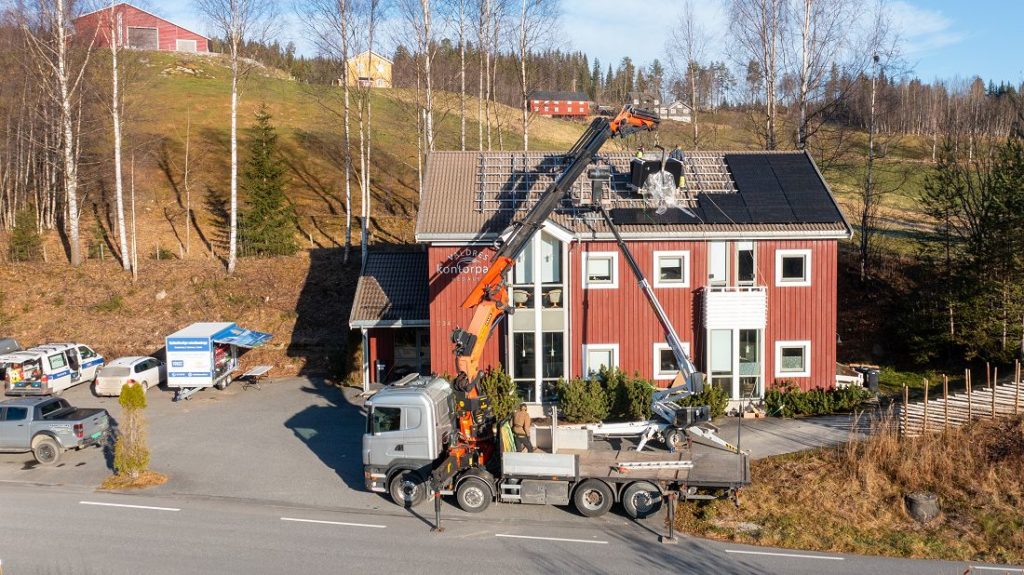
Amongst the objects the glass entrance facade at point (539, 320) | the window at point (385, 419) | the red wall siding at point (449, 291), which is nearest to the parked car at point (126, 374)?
the red wall siding at point (449, 291)

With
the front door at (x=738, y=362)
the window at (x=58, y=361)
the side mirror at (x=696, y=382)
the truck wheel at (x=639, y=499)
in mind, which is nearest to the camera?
the truck wheel at (x=639, y=499)

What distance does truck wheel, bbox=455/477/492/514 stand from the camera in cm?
1680

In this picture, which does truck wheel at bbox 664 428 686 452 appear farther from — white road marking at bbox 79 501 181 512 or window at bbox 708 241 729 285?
white road marking at bbox 79 501 181 512

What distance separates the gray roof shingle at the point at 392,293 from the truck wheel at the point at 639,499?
42.7 ft

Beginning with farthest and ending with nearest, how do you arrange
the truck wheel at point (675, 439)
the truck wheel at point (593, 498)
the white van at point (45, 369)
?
the white van at point (45, 369) → the truck wheel at point (675, 439) → the truck wheel at point (593, 498)

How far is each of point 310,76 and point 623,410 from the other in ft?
277

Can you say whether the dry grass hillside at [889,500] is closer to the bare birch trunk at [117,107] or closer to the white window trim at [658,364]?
the white window trim at [658,364]

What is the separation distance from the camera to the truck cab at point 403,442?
1738cm

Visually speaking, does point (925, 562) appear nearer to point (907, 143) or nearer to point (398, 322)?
point (398, 322)

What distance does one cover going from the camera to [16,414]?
21062 mm

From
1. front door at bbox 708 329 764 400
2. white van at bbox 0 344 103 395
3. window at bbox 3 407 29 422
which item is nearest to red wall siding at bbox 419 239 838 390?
front door at bbox 708 329 764 400

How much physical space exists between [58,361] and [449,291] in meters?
14.8

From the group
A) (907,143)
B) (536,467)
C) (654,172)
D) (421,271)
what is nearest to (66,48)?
(421,271)

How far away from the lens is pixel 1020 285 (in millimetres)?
27422
